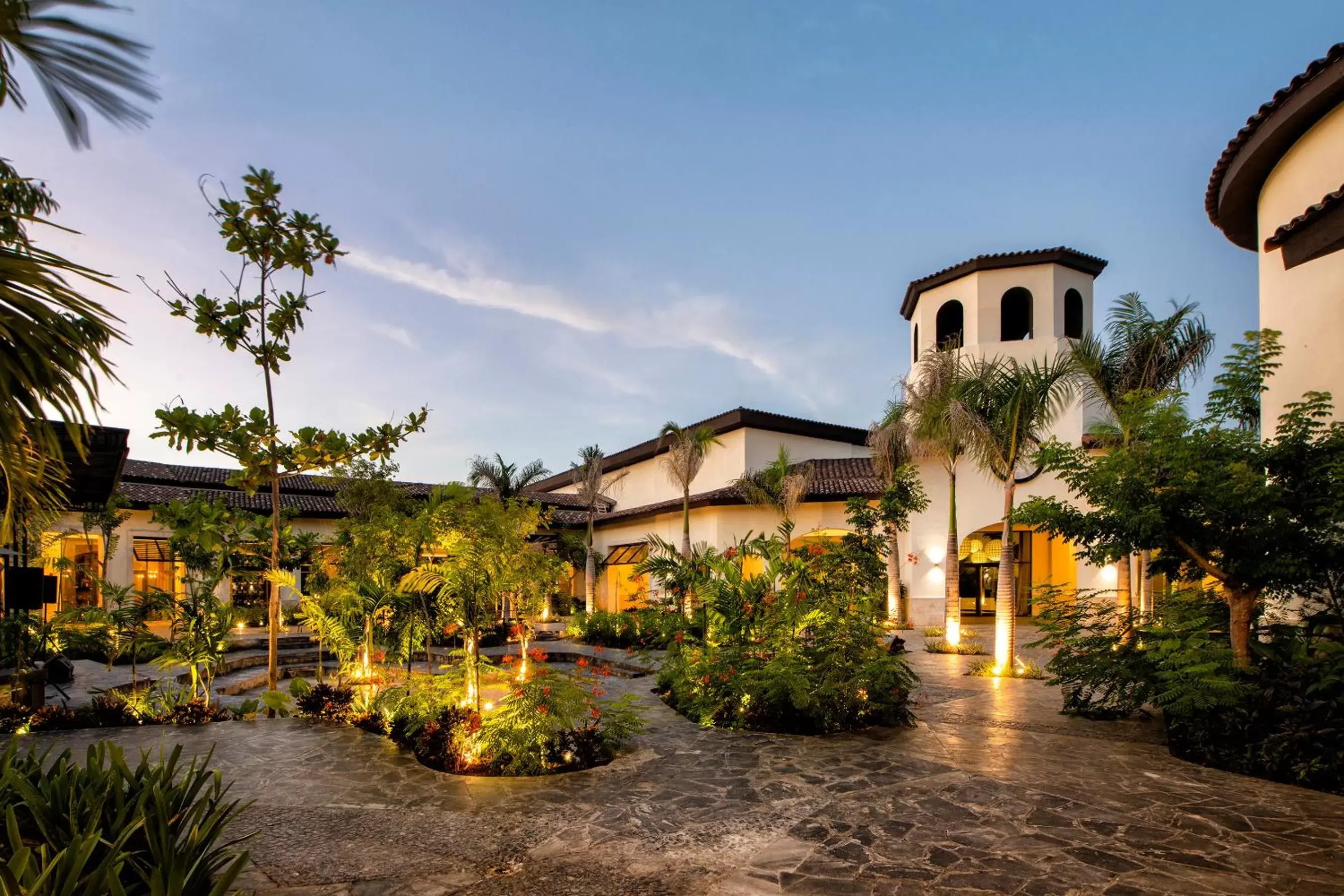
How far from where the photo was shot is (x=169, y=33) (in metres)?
3.19

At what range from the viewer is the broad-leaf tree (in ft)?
25.6

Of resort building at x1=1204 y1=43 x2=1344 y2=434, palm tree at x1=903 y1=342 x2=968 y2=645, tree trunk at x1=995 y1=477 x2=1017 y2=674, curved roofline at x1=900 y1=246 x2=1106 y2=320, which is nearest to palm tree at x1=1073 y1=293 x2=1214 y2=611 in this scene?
tree trunk at x1=995 y1=477 x2=1017 y2=674

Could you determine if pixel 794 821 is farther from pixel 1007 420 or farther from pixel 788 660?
pixel 1007 420

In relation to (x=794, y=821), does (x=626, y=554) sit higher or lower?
higher

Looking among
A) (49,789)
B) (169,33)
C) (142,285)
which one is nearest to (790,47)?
(142,285)

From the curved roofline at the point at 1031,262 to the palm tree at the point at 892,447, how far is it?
624cm

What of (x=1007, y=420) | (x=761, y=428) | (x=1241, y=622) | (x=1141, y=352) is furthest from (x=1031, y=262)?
(x=1241, y=622)

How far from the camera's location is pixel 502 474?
90.9 feet

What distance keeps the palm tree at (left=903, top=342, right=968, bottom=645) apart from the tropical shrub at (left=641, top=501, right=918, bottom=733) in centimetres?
544

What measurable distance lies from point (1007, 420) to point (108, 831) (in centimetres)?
1381

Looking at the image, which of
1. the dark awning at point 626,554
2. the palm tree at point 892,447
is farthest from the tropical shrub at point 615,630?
the palm tree at point 892,447

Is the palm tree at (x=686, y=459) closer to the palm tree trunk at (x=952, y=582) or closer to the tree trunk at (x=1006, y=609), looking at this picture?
the palm tree trunk at (x=952, y=582)

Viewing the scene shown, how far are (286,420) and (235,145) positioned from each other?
319 cm

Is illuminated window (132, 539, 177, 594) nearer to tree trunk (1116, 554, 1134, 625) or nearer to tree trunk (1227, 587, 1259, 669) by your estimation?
tree trunk (1116, 554, 1134, 625)
